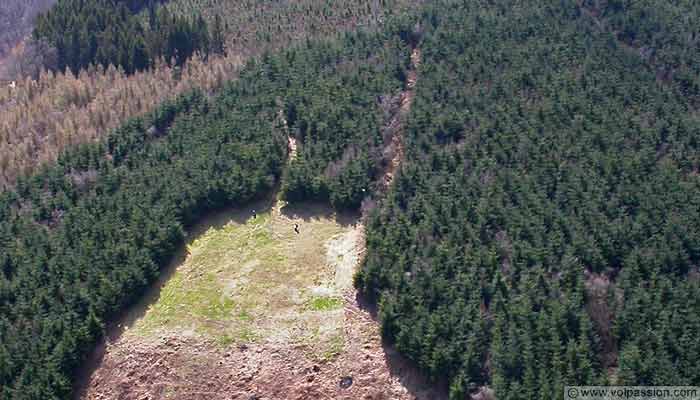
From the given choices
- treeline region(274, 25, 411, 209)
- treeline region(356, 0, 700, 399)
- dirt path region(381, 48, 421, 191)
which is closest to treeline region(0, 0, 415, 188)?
treeline region(274, 25, 411, 209)

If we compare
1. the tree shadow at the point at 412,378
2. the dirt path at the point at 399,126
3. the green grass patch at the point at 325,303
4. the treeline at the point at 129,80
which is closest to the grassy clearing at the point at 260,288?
the green grass patch at the point at 325,303

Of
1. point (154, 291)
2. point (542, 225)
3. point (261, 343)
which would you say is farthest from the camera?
point (154, 291)

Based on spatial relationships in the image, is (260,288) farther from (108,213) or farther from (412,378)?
(108,213)

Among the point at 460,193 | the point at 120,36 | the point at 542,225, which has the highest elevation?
the point at 542,225

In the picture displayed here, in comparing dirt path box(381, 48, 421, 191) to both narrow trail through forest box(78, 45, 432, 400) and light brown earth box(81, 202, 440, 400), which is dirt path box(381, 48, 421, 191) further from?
light brown earth box(81, 202, 440, 400)

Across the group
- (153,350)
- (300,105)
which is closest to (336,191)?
(300,105)

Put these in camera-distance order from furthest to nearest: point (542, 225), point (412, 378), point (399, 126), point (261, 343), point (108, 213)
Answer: point (399, 126), point (108, 213), point (542, 225), point (261, 343), point (412, 378)

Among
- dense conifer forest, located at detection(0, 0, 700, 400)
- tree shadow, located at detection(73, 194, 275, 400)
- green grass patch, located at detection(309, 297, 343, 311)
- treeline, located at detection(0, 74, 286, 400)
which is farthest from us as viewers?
green grass patch, located at detection(309, 297, 343, 311)

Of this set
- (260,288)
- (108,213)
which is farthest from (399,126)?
(108,213)
